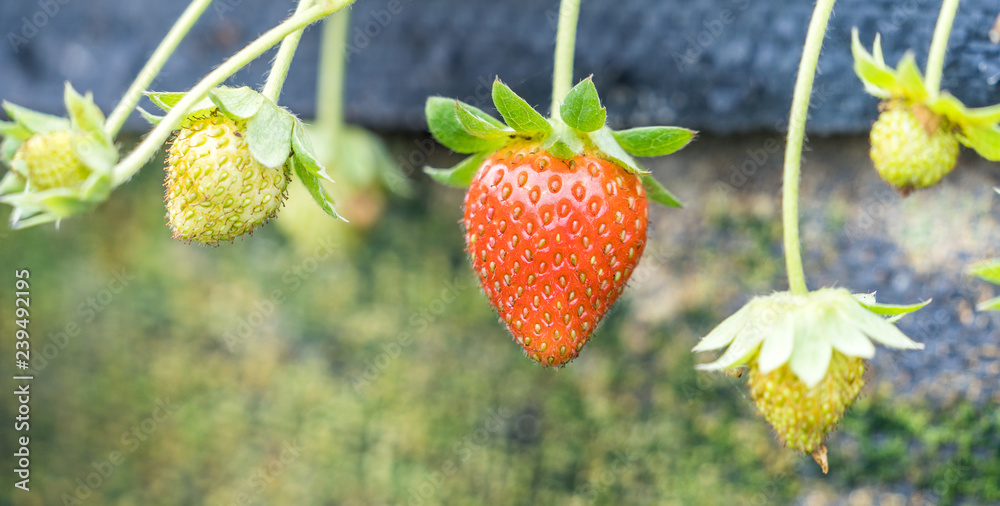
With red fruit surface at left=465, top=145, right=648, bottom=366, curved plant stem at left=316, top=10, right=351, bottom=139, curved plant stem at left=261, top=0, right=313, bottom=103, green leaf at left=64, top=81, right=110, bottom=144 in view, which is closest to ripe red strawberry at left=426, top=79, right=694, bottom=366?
red fruit surface at left=465, top=145, right=648, bottom=366

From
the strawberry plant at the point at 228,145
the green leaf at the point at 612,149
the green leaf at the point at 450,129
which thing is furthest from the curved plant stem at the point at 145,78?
the green leaf at the point at 612,149

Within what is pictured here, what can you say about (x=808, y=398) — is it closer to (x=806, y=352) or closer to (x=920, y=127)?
(x=806, y=352)

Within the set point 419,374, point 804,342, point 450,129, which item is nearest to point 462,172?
point 450,129

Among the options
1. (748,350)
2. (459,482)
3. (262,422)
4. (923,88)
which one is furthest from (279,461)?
(923,88)

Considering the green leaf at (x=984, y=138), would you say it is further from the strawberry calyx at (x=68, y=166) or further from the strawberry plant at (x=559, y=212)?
the strawberry calyx at (x=68, y=166)

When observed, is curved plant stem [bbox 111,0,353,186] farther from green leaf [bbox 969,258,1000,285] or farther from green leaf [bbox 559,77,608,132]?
green leaf [bbox 969,258,1000,285]
